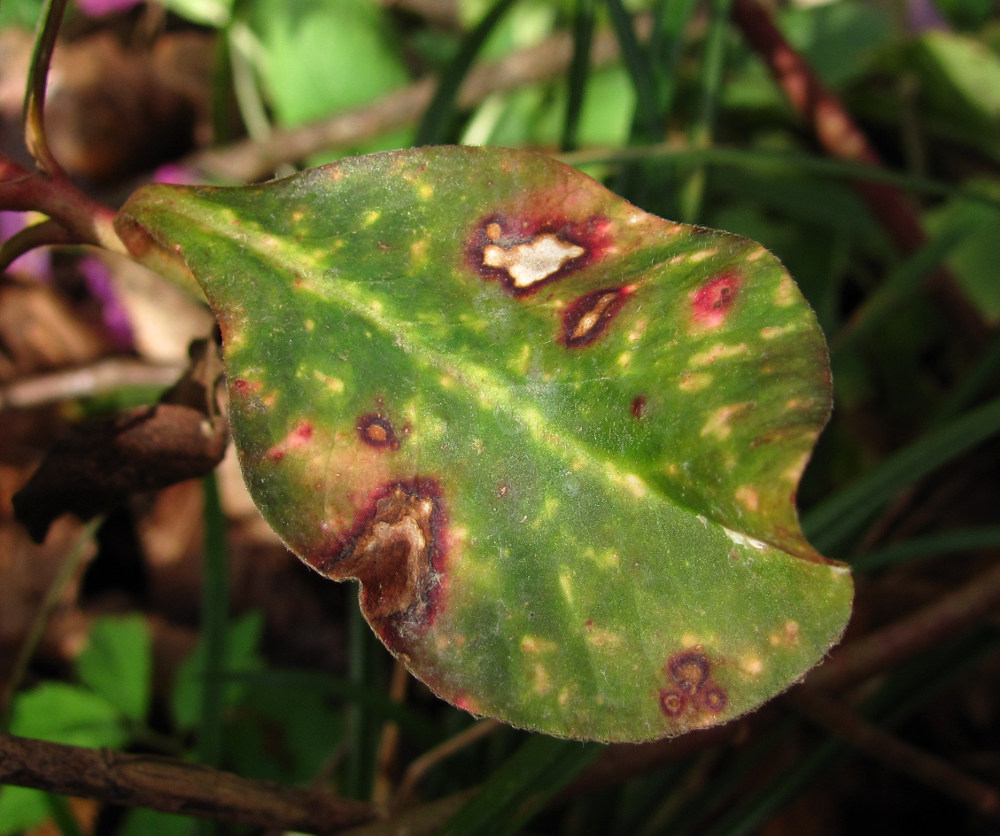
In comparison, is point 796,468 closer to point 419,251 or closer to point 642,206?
point 419,251

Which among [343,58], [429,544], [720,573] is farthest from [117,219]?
[343,58]

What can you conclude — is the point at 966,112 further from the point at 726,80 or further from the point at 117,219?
the point at 117,219

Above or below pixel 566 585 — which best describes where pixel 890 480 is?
below

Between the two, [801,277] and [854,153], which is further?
[801,277]

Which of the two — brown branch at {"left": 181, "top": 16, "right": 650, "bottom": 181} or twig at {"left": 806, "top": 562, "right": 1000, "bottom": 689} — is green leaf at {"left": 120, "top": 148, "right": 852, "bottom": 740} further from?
brown branch at {"left": 181, "top": 16, "right": 650, "bottom": 181}

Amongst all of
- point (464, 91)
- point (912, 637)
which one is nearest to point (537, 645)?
point (912, 637)

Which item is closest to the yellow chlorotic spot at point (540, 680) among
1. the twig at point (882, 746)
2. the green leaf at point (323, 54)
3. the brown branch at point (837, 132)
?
the twig at point (882, 746)

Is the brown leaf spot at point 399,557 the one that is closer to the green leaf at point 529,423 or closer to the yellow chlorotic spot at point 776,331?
the green leaf at point 529,423
